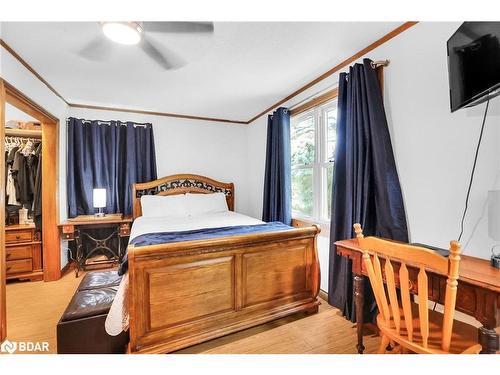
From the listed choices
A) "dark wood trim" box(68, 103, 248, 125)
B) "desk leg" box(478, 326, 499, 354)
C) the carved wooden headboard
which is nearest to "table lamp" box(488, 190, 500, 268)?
"desk leg" box(478, 326, 499, 354)

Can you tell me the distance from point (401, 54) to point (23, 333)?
3702 mm

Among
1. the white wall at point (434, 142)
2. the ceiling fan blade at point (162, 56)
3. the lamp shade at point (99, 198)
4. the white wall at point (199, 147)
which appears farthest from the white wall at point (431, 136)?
the white wall at point (199, 147)

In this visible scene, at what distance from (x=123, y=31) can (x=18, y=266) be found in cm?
307

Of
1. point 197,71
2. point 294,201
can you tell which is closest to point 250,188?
point 294,201

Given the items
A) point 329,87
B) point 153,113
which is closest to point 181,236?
point 329,87

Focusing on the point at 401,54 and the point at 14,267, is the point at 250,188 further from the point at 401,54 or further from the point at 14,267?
the point at 14,267

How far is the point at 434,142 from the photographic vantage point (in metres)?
1.57

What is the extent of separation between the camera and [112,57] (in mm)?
2020

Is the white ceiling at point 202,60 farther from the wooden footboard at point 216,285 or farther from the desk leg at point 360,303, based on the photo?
the desk leg at point 360,303

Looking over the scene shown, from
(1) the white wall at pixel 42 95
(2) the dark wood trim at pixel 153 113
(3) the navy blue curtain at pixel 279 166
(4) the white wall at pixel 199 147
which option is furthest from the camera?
(4) the white wall at pixel 199 147

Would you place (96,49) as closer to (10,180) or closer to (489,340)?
(10,180)

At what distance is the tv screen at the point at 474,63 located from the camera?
1.10 meters

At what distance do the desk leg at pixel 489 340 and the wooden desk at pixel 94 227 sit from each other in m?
3.36

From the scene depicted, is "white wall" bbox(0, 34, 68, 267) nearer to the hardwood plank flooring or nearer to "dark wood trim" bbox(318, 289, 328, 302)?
the hardwood plank flooring
